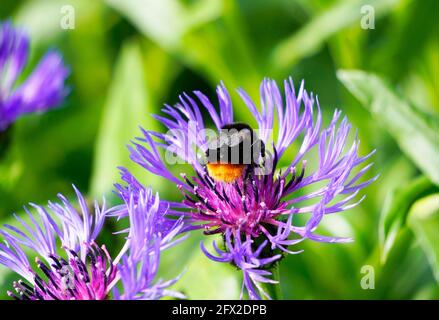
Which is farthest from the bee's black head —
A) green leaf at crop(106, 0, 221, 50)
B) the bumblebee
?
green leaf at crop(106, 0, 221, 50)

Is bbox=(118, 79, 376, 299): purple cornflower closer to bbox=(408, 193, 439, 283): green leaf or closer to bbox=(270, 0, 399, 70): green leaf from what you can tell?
bbox=(408, 193, 439, 283): green leaf

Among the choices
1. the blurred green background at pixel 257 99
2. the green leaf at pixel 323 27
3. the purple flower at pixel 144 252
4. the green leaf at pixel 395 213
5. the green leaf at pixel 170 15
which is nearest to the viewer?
the purple flower at pixel 144 252

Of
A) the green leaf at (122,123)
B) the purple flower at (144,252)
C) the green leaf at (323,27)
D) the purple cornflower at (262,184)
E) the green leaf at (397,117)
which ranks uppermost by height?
the green leaf at (323,27)

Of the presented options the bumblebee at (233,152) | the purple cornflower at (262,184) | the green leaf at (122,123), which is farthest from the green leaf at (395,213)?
the green leaf at (122,123)

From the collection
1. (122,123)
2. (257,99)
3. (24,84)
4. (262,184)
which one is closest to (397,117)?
(262,184)

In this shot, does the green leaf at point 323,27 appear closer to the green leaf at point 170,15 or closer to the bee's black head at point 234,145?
the green leaf at point 170,15

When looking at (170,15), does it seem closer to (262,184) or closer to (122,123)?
(122,123)
